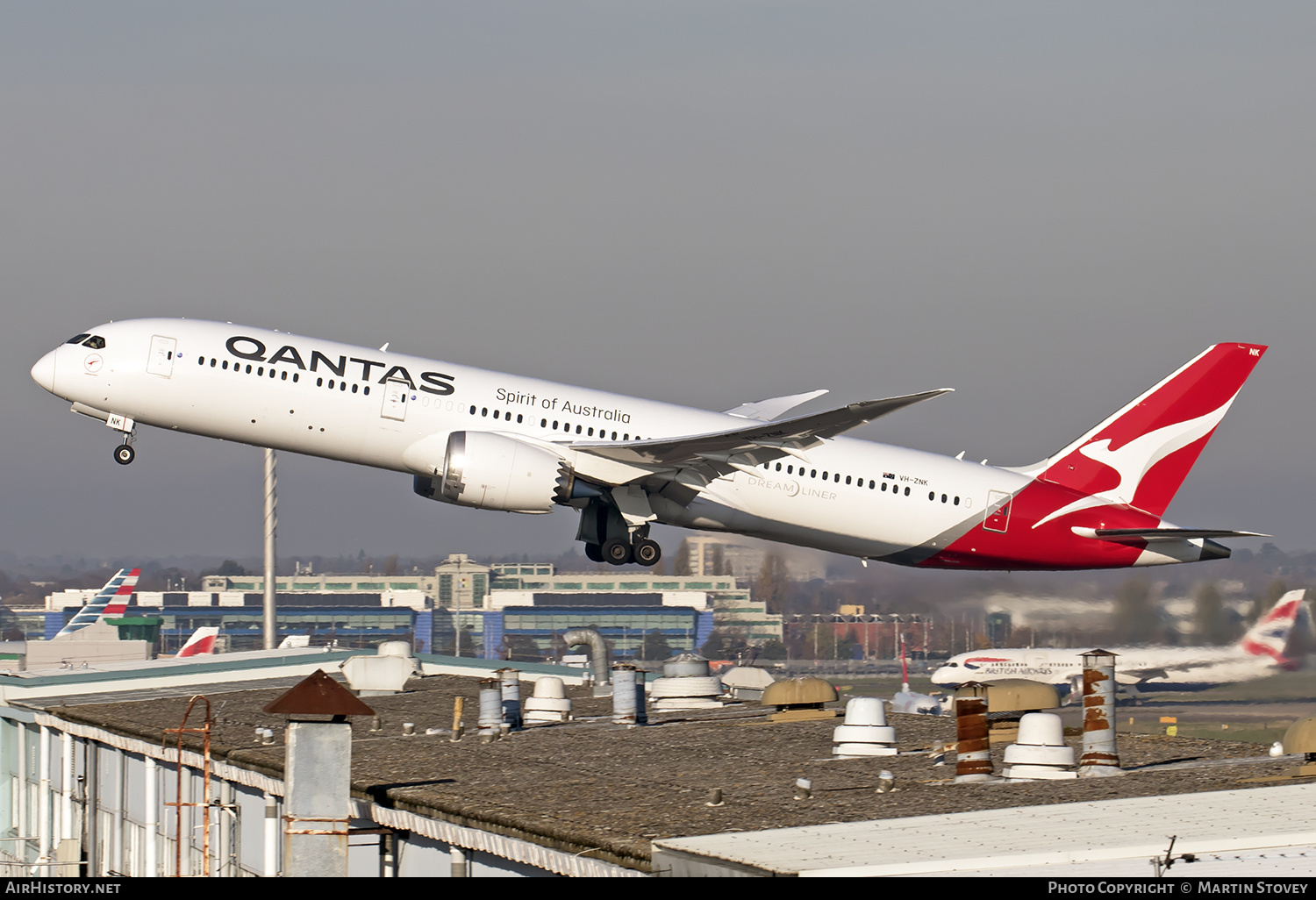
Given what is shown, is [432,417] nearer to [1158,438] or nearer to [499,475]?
[499,475]

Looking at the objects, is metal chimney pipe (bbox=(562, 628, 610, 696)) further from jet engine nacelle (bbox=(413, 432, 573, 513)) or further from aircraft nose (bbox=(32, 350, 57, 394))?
aircraft nose (bbox=(32, 350, 57, 394))

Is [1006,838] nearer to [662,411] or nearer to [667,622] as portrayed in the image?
[662,411]

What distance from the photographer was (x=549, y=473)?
3694cm

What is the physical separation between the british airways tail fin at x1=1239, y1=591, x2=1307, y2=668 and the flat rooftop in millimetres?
15269

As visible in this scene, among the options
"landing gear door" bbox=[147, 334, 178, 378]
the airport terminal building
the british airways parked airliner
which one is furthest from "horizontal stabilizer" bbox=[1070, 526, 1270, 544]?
the airport terminal building

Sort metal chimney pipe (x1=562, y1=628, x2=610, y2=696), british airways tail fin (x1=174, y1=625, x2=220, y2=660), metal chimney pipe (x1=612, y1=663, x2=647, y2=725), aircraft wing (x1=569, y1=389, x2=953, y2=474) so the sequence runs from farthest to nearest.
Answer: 1. british airways tail fin (x1=174, y1=625, x2=220, y2=660)
2. metal chimney pipe (x1=562, y1=628, x2=610, y2=696)
3. aircraft wing (x1=569, y1=389, x2=953, y2=474)
4. metal chimney pipe (x1=612, y1=663, x2=647, y2=725)

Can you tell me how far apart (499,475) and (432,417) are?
7.25 feet

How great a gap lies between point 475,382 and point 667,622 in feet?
189

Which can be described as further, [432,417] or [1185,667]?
[1185,667]

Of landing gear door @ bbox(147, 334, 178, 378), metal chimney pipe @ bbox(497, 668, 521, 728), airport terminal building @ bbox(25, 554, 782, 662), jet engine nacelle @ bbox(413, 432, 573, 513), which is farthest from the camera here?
airport terminal building @ bbox(25, 554, 782, 662)

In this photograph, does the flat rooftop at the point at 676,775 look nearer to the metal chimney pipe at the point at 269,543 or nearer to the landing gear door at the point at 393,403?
the landing gear door at the point at 393,403

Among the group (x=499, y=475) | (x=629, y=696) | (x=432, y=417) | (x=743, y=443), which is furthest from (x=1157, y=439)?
(x=432, y=417)

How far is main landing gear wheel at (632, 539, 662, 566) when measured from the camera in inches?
1572

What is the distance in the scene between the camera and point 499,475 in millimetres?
36312
